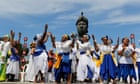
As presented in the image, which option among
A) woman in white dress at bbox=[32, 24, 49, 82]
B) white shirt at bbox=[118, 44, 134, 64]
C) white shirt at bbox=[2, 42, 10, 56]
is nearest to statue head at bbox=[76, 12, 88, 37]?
white shirt at bbox=[2, 42, 10, 56]

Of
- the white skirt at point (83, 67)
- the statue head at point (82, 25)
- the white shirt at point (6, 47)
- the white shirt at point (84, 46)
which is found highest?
the statue head at point (82, 25)

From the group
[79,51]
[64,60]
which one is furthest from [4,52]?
[64,60]

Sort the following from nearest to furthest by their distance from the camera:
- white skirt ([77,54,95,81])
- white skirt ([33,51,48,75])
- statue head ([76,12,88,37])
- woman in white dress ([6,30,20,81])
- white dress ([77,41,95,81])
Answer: white skirt ([33,51,48,75]), white dress ([77,41,95,81]), white skirt ([77,54,95,81]), woman in white dress ([6,30,20,81]), statue head ([76,12,88,37])

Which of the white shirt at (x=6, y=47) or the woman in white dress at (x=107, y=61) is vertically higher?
the white shirt at (x=6, y=47)

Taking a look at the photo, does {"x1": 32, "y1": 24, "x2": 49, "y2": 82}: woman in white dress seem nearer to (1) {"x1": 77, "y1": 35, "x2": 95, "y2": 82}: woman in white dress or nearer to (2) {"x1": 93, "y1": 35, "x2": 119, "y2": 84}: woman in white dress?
(1) {"x1": 77, "y1": 35, "x2": 95, "y2": 82}: woman in white dress

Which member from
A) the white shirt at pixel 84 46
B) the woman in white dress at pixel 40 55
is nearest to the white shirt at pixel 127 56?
the white shirt at pixel 84 46

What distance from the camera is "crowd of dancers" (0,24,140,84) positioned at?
40.8 ft

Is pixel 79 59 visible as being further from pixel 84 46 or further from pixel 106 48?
pixel 106 48

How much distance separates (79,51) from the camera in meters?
14.2

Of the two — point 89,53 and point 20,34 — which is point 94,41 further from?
point 20,34

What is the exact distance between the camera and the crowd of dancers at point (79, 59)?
1245 centimetres

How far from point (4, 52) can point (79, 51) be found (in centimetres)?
359

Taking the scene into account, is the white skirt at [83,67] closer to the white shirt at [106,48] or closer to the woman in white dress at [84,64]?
the woman in white dress at [84,64]

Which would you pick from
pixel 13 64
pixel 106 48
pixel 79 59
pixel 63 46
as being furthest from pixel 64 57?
pixel 13 64
